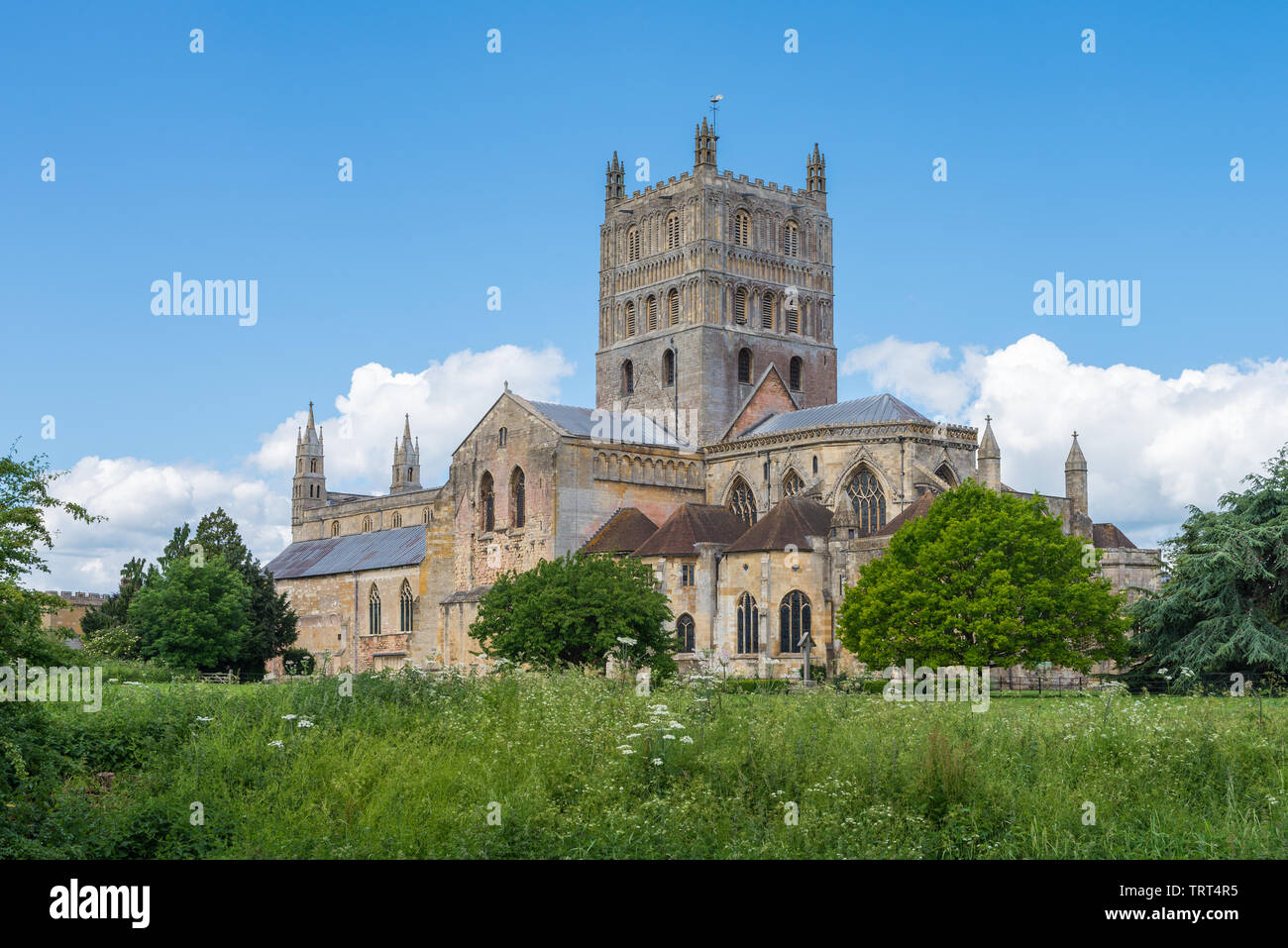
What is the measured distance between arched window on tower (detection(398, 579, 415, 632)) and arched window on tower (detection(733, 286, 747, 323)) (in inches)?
966

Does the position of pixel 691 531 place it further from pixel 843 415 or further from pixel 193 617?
pixel 193 617

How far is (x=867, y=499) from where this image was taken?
60562mm

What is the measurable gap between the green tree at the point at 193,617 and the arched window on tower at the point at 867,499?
27.3m

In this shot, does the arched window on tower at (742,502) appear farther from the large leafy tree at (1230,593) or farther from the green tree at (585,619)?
the large leafy tree at (1230,593)

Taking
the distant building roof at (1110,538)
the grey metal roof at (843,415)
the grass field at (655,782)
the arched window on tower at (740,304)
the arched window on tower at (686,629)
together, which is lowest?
the grass field at (655,782)

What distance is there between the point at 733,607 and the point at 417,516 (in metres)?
46.0

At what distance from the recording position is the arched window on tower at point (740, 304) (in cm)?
7338

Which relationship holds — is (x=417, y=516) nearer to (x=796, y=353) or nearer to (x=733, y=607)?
(x=796, y=353)

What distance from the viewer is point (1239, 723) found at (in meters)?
21.4

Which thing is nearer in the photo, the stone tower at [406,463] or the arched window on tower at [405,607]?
the arched window on tower at [405,607]

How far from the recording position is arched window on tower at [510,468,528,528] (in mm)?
66750

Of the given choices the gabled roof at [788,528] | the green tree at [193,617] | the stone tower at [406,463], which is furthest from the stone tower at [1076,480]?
the stone tower at [406,463]

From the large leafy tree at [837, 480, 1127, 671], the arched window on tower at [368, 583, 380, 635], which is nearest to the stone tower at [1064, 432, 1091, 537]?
the large leafy tree at [837, 480, 1127, 671]
